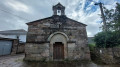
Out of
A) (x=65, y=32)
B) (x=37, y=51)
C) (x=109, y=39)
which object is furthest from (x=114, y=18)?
(x=37, y=51)

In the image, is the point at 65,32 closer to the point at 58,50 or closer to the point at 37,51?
the point at 58,50

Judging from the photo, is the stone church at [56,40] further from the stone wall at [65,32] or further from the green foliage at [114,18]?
the green foliage at [114,18]

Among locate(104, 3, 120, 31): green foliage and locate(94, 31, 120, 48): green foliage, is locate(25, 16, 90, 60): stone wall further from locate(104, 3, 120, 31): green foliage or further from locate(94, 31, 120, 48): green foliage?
locate(104, 3, 120, 31): green foliage

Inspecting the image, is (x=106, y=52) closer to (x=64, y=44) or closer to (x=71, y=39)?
(x=71, y=39)

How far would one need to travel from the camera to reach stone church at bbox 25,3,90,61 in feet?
23.3

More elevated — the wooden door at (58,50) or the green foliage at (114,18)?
the green foliage at (114,18)

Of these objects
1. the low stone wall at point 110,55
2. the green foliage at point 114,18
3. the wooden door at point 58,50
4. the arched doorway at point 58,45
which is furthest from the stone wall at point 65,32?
the green foliage at point 114,18

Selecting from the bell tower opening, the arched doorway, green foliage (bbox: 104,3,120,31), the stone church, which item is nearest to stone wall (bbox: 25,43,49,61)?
the stone church

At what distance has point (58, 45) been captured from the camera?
25.2 feet

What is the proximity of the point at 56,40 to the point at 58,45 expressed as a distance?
70 cm

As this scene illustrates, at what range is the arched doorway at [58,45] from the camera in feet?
24.0

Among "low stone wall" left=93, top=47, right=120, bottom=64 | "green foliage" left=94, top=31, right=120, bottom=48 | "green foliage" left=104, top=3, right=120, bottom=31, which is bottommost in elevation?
"low stone wall" left=93, top=47, right=120, bottom=64

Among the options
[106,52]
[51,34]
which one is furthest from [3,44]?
[106,52]

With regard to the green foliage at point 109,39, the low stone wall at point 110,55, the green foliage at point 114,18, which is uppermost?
the green foliage at point 114,18
